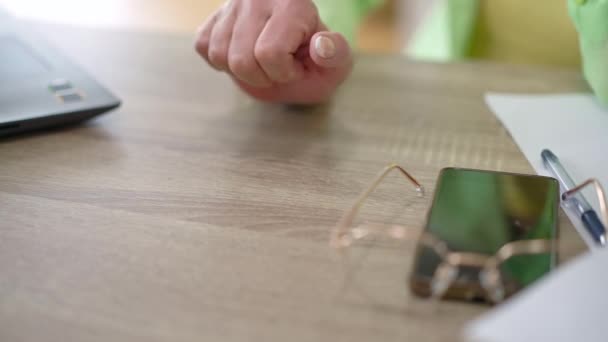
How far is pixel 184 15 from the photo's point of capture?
207cm

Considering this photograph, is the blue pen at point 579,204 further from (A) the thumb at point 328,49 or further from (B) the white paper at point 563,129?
(A) the thumb at point 328,49

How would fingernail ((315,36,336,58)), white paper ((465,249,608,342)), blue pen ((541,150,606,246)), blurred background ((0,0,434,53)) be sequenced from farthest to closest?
blurred background ((0,0,434,53))
fingernail ((315,36,336,58))
blue pen ((541,150,606,246))
white paper ((465,249,608,342))

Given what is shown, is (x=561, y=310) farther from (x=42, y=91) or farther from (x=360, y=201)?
(x=42, y=91)

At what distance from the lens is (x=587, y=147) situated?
Answer: 54cm

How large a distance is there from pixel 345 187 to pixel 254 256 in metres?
0.12

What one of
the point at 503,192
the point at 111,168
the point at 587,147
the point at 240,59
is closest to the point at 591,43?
the point at 587,147

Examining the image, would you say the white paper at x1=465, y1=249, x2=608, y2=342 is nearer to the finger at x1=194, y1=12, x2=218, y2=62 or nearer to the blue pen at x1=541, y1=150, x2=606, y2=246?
the blue pen at x1=541, y1=150, x2=606, y2=246

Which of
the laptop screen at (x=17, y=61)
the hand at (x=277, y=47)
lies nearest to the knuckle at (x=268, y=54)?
the hand at (x=277, y=47)

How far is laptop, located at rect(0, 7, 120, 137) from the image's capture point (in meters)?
0.57

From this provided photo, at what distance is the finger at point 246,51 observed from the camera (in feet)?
1.86

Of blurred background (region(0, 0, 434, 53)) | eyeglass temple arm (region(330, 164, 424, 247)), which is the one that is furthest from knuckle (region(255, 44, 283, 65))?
blurred background (region(0, 0, 434, 53))

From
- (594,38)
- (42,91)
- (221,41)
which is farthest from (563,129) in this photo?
(42,91)

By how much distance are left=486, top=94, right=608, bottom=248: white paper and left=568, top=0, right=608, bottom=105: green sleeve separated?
0.03 meters

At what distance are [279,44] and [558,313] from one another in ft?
1.13
